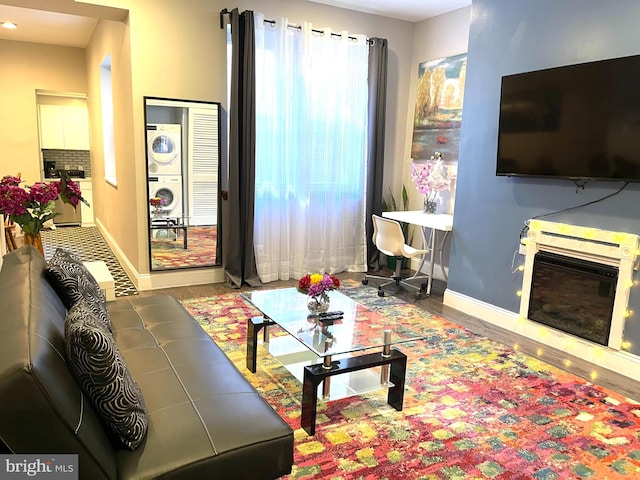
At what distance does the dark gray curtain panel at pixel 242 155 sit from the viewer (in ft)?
14.8

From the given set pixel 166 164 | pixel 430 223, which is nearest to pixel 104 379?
pixel 166 164

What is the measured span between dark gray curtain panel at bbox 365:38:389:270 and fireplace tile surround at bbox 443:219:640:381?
203 cm

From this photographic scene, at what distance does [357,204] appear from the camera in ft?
18.2

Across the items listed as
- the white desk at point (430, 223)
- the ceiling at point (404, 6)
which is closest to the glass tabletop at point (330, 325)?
the white desk at point (430, 223)

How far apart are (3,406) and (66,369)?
24 cm

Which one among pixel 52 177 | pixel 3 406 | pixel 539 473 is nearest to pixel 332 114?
pixel 539 473

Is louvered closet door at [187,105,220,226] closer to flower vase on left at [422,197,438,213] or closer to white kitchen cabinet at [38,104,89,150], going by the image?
flower vase on left at [422,197,438,213]

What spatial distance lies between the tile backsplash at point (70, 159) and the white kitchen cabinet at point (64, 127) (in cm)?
10

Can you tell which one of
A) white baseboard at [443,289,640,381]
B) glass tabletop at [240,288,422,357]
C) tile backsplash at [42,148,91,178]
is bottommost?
white baseboard at [443,289,640,381]

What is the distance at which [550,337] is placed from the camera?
361 cm

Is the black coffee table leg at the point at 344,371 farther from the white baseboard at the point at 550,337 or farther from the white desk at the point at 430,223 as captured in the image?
the white desk at the point at 430,223

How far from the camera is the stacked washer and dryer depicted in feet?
14.7

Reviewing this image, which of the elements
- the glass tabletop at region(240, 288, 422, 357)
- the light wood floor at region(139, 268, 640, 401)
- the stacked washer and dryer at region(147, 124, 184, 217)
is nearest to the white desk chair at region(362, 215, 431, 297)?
the light wood floor at region(139, 268, 640, 401)

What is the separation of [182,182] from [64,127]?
465 centimetres
